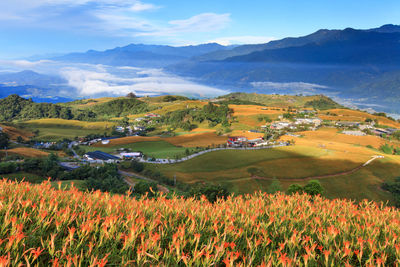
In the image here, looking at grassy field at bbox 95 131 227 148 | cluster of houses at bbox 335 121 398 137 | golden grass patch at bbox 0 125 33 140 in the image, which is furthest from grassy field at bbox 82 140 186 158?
cluster of houses at bbox 335 121 398 137

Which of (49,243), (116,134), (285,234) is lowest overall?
(116,134)

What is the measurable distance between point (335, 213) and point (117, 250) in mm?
5542

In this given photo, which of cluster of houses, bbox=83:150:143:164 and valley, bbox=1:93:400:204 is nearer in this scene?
valley, bbox=1:93:400:204

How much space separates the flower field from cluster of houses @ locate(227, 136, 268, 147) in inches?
3258

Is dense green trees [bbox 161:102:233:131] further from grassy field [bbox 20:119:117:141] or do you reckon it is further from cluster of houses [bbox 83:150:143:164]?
cluster of houses [bbox 83:150:143:164]

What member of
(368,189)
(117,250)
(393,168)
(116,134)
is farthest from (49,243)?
(116,134)

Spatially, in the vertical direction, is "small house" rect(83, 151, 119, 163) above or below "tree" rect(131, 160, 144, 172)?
below

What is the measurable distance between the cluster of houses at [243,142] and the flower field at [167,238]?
82744mm

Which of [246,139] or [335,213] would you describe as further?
[246,139]

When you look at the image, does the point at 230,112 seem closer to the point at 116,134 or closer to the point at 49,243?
the point at 116,134

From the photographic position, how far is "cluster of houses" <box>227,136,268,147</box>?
3478 inches

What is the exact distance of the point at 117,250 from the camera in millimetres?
3893

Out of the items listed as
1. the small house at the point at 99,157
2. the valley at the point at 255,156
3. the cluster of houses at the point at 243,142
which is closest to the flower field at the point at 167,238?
the valley at the point at 255,156

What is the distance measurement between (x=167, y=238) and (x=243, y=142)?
89.4 meters
